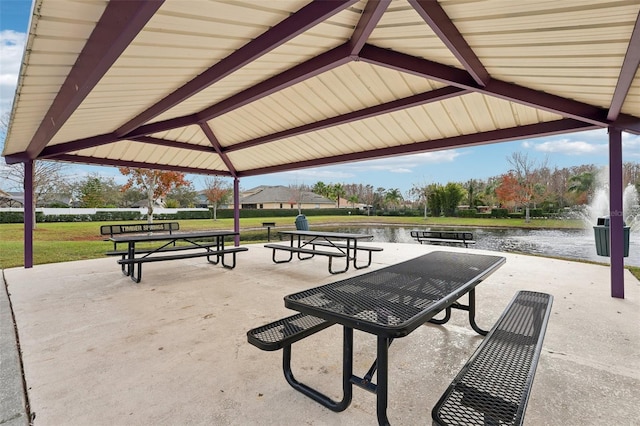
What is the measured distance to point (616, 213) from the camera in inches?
156

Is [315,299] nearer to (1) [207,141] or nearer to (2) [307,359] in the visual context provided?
(2) [307,359]

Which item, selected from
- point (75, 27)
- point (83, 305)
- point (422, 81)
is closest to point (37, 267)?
point (83, 305)

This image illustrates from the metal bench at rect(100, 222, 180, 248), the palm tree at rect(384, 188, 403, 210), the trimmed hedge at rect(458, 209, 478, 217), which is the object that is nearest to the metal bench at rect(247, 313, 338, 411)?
the metal bench at rect(100, 222, 180, 248)

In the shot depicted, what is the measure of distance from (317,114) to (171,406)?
449 centimetres

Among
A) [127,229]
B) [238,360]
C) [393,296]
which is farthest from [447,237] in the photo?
[127,229]

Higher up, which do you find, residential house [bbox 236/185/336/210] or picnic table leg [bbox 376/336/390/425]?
residential house [bbox 236/185/336/210]

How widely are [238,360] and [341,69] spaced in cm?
341

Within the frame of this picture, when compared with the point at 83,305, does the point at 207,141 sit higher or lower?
higher

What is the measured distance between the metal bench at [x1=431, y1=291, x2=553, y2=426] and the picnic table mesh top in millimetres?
320

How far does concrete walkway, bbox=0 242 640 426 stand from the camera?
5.74ft

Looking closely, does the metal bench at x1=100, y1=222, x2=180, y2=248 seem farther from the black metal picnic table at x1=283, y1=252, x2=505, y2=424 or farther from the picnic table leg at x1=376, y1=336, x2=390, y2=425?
the picnic table leg at x1=376, y1=336, x2=390, y2=425

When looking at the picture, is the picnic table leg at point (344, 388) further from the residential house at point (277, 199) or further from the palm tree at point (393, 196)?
the palm tree at point (393, 196)

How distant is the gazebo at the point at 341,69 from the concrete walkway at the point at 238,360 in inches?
81.6

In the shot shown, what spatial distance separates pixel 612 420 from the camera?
1686mm
